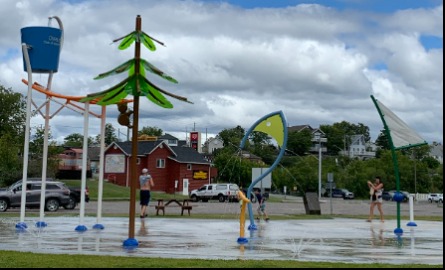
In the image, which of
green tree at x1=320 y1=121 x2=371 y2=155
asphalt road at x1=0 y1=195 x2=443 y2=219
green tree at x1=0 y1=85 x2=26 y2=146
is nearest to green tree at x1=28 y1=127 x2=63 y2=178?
green tree at x1=0 y1=85 x2=26 y2=146

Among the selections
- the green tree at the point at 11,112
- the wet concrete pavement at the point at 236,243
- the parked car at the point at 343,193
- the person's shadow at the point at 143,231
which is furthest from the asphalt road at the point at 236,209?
the parked car at the point at 343,193

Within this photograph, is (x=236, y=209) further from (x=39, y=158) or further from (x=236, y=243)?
(x=39, y=158)

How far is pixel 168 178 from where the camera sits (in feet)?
232

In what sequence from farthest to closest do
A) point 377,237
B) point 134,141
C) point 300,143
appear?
point 300,143 < point 377,237 < point 134,141

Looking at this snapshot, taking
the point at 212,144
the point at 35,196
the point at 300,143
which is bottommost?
the point at 35,196

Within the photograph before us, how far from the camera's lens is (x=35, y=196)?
113ft

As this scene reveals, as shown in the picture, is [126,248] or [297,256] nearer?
[297,256]

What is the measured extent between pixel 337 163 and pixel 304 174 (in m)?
15.9

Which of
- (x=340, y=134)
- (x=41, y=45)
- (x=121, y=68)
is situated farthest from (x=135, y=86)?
(x=340, y=134)

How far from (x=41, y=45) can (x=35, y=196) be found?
18059 millimetres

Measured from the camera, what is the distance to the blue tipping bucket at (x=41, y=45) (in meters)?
17.9

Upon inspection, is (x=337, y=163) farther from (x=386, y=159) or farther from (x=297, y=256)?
(x=297, y=256)

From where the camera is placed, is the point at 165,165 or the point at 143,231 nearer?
the point at 143,231

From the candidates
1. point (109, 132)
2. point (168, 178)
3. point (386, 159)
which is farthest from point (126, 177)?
point (386, 159)
